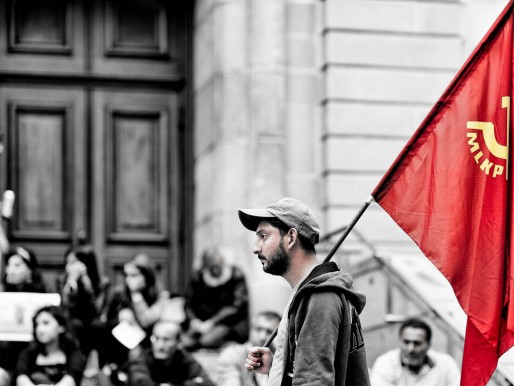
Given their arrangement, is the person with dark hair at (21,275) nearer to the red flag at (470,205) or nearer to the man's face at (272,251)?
the red flag at (470,205)

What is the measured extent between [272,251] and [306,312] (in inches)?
17.5

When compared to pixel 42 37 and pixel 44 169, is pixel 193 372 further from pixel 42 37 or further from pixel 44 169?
pixel 42 37

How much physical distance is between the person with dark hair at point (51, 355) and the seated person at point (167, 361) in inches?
21.9

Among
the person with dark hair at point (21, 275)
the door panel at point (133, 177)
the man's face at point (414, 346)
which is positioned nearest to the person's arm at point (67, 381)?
the person with dark hair at point (21, 275)

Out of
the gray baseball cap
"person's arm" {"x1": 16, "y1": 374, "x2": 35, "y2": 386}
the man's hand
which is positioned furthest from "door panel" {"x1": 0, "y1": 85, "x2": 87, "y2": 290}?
the gray baseball cap

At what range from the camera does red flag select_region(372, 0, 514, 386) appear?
7871 mm

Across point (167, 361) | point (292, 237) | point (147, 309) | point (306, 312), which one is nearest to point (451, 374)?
point (167, 361)

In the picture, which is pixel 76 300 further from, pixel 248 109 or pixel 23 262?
pixel 248 109

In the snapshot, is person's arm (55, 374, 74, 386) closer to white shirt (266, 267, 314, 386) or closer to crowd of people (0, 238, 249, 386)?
crowd of people (0, 238, 249, 386)

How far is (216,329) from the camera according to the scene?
14898 mm

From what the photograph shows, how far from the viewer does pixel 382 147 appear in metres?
17.7

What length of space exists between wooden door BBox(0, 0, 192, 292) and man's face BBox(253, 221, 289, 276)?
11541mm

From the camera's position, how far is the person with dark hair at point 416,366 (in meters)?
12.0

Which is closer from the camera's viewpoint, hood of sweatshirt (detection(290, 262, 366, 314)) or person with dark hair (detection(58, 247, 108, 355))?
hood of sweatshirt (detection(290, 262, 366, 314))
